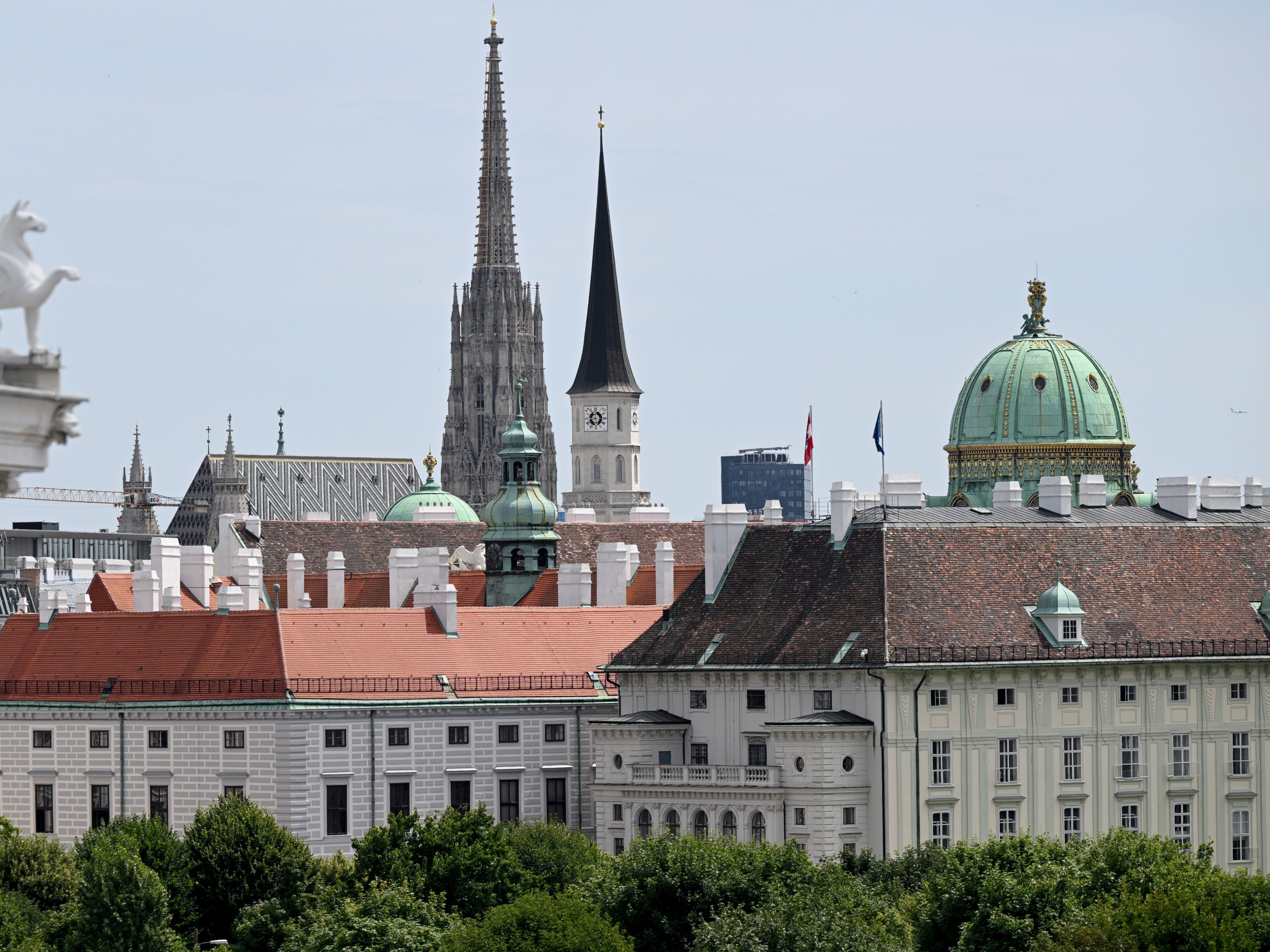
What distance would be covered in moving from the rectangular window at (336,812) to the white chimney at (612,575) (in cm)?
3670

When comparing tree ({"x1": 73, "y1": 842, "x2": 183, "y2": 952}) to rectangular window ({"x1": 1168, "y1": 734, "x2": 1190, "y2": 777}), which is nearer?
tree ({"x1": 73, "y1": 842, "x2": 183, "y2": 952})

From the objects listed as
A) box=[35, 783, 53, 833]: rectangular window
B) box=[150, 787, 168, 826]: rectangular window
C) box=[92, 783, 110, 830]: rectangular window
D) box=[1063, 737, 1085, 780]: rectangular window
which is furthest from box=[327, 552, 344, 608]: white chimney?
box=[1063, 737, 1085, 780]: rectangular window

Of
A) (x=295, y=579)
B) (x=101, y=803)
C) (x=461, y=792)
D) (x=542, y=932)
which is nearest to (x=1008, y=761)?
(x=461, y=792)

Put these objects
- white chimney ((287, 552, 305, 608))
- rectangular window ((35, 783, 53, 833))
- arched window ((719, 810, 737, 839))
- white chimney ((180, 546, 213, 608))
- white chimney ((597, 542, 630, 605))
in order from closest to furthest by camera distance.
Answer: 1. arched window ((719, 810, 737, 839))
2. rectangular window ((35, 783, 53, 833))
3. white chimney ((597, 542, 630, 605))
4. white chimney ((180, 546, 213, 608))
5. white chimney ((287, 552, 305, 608))

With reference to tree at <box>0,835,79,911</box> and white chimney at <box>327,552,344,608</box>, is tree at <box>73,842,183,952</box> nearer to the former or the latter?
tree at <box>0,835,79,911</box>

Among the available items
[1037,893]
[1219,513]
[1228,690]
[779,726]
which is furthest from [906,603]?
[1037,893]

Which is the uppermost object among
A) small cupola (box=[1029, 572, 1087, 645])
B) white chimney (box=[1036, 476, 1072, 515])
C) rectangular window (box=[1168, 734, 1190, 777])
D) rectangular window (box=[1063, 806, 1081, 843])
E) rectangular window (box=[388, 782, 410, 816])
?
white chimney (box=[1036, 476, 1072, 515])

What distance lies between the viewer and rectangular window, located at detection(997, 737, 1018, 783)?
4828 inches

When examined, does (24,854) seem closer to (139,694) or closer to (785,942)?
(139,694)

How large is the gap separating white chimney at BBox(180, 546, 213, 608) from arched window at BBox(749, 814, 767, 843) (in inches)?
2303

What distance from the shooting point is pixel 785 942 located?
279 feet

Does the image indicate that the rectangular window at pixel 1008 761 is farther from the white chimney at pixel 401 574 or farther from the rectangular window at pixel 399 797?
the white chimney at pixel 401 574

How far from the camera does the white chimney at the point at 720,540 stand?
134 meters

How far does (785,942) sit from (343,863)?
34127mm
